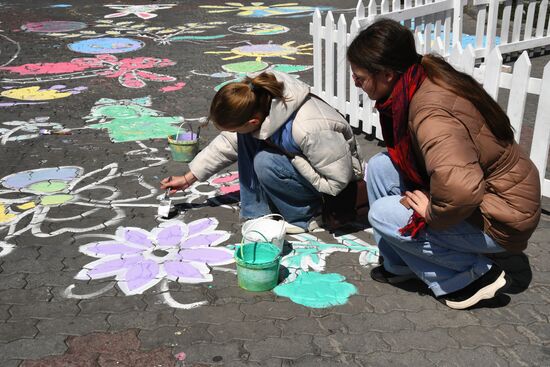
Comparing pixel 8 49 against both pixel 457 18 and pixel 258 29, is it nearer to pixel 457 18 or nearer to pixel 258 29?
pixel 258 29

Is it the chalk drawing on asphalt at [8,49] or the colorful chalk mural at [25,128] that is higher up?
the chalk drawing on asphalt at [8,49]

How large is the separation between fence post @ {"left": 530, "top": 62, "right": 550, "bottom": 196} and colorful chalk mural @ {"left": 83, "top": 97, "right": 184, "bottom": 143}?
3.37 meters

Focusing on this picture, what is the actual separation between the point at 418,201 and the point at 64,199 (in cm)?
284

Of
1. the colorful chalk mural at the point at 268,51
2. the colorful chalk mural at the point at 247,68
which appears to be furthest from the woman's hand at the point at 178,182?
the colorful chalk mural at the point at 268,51

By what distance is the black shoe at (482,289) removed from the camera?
10.3ft

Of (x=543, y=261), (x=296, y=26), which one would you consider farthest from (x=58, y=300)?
(x=296, y=26)

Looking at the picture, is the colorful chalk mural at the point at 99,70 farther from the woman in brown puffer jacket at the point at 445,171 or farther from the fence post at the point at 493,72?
the woman in brown puffer jacket at the point at 445,171

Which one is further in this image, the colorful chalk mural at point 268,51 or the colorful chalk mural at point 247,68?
the colorful chalk mural at point 268,51

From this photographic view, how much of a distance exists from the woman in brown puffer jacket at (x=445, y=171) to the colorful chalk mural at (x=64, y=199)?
2.12 meters

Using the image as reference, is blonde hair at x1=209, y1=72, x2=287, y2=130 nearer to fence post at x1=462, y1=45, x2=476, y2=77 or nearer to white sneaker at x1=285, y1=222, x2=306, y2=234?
white sneaker at x1=285, y1=222, x2=306, y2=234

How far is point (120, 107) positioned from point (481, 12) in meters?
4.88

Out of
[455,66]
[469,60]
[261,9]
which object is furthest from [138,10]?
[469,60]

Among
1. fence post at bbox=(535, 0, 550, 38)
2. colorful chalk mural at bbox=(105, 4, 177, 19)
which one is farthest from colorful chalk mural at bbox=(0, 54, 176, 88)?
fence post at bbox=(535, 0, 550, 38)

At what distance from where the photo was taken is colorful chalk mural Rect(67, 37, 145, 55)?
10031mm
